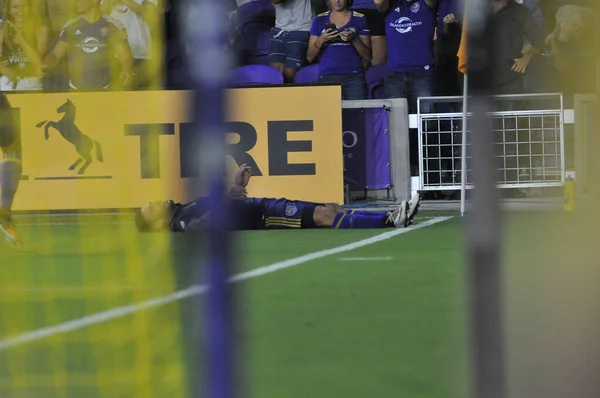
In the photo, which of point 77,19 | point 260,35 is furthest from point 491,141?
point 260,35

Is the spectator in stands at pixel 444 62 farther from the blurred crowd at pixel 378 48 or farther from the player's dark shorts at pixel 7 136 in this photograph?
the player's dark shorts at pixel 7 136

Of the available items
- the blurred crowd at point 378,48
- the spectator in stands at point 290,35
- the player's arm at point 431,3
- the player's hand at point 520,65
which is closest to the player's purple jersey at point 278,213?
the player's hand at point 520,65

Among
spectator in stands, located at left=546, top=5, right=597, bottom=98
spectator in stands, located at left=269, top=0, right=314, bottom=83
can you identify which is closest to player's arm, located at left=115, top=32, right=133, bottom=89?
spectator in stands, located at left=546, top=5, right=597, bottom=98

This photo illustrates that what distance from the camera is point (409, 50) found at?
30.2 ft

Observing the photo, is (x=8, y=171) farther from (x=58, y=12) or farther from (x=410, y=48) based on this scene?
(x=410, y=48)

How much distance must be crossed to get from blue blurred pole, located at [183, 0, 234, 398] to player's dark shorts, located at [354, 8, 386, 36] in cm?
865

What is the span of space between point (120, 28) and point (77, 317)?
1.09m

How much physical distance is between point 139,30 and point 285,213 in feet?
14.0

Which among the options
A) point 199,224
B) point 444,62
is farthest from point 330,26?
point 199,224

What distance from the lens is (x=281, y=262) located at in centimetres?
518

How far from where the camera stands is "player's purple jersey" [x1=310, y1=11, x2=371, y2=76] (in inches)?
370

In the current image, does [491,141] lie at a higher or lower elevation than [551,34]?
lower

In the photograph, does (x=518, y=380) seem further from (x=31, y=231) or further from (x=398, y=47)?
(x=398, y=47)

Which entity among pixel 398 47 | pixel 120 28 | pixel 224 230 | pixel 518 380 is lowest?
pixel 518 380
